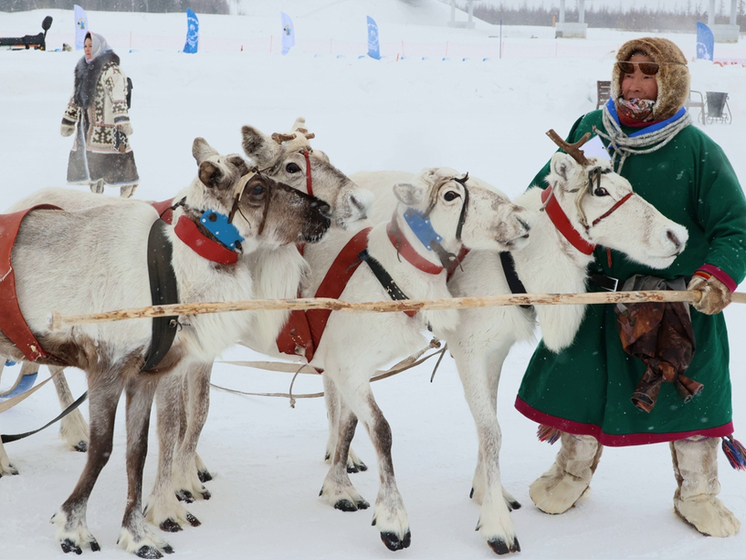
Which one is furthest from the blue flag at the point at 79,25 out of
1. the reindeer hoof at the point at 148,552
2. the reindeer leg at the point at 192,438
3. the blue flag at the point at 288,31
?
the reindeer hoof at the point at 148,552

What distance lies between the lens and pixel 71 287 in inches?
116

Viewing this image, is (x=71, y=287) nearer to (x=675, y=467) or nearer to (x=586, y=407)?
(x=586, y=407)

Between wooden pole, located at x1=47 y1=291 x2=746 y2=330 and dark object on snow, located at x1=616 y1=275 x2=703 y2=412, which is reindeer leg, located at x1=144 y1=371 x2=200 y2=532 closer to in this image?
wooden pole, located at x1=47 y1=291 x2=746 y2=330

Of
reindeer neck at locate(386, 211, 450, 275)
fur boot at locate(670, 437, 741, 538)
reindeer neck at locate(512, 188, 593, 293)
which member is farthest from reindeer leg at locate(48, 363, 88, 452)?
fur boot at locate(670, 437, 741, 538)

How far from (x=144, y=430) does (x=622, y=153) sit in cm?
250

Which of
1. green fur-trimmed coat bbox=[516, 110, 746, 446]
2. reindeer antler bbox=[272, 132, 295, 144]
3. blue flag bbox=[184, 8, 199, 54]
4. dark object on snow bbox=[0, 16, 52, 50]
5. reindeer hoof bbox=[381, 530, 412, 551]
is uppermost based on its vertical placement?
blue flag bbox=[184, 8, 199, 54]

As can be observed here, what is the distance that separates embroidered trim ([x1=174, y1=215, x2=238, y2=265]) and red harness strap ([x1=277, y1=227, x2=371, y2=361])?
0.50 m

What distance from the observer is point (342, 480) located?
3611 mm

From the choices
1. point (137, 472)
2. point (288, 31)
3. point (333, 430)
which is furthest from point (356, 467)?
point (288, 31)

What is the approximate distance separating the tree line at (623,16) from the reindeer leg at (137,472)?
3160mm

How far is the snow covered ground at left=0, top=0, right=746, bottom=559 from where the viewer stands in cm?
328

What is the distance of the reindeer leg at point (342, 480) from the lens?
3553mm

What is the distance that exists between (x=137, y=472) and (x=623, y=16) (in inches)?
143

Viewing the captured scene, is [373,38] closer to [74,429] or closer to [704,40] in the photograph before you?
[704,40]
